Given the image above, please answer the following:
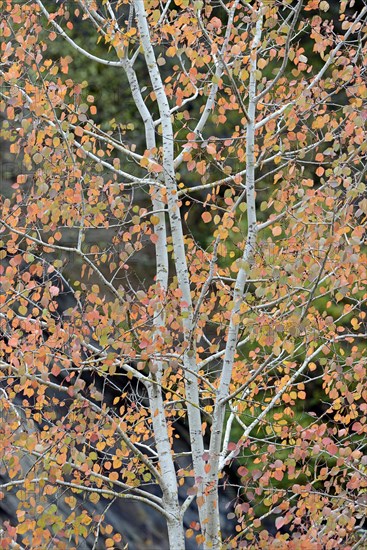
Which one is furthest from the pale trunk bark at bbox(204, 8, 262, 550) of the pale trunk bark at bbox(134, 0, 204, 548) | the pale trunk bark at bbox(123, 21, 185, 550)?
the pale trunk bark at bbox(123, 21, 185, 550)

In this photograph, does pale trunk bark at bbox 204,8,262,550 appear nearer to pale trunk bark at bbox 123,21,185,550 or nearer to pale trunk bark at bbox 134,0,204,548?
pale trunk bark at bbox 134,0,204,548

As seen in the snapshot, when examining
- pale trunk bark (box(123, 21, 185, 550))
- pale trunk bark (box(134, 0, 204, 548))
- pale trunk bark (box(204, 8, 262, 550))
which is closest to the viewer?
pale trunk bark (box(204, 8, 262, 550))

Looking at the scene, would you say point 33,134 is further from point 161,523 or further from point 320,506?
point 161,523

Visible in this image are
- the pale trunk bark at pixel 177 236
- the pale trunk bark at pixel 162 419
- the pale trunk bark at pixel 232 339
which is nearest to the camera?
the pale trunk bark at pixel 232 339

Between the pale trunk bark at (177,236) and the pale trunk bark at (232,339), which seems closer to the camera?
the pale trunk bark at (232,339)

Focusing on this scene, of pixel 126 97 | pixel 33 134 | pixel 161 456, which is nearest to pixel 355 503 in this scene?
pixel 161 456

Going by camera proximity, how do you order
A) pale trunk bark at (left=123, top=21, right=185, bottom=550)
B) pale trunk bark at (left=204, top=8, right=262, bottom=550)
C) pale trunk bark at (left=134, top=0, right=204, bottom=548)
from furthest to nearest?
pale trunk bark at (left=123, top=21, right=185, bottom=550) → pale trunk bark at (left=134, top=0, right=204, bottom=548) → pale trunk bark at (left=204, top=8, right=262, bottom=550)

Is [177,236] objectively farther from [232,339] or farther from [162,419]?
[162,419]

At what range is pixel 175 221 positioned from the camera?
386 cm

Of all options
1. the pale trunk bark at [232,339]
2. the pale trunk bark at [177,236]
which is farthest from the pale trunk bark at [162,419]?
the pale trunk bark at [232,339]

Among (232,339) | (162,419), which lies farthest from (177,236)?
(162,419)

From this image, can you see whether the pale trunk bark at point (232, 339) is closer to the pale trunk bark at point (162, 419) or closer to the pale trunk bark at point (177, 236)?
the pale trunk bark at point (177, 236)

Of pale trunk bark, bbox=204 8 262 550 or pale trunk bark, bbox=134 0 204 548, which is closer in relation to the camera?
pale trunk bark, bbox=204 8 262 550

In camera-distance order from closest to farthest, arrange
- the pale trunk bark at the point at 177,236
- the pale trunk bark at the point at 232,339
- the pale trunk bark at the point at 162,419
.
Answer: the pale trunk bark at the point at 232,339
the pale trunk bark at the point at 177,236
the pale trunk bark at the point at 162,419
